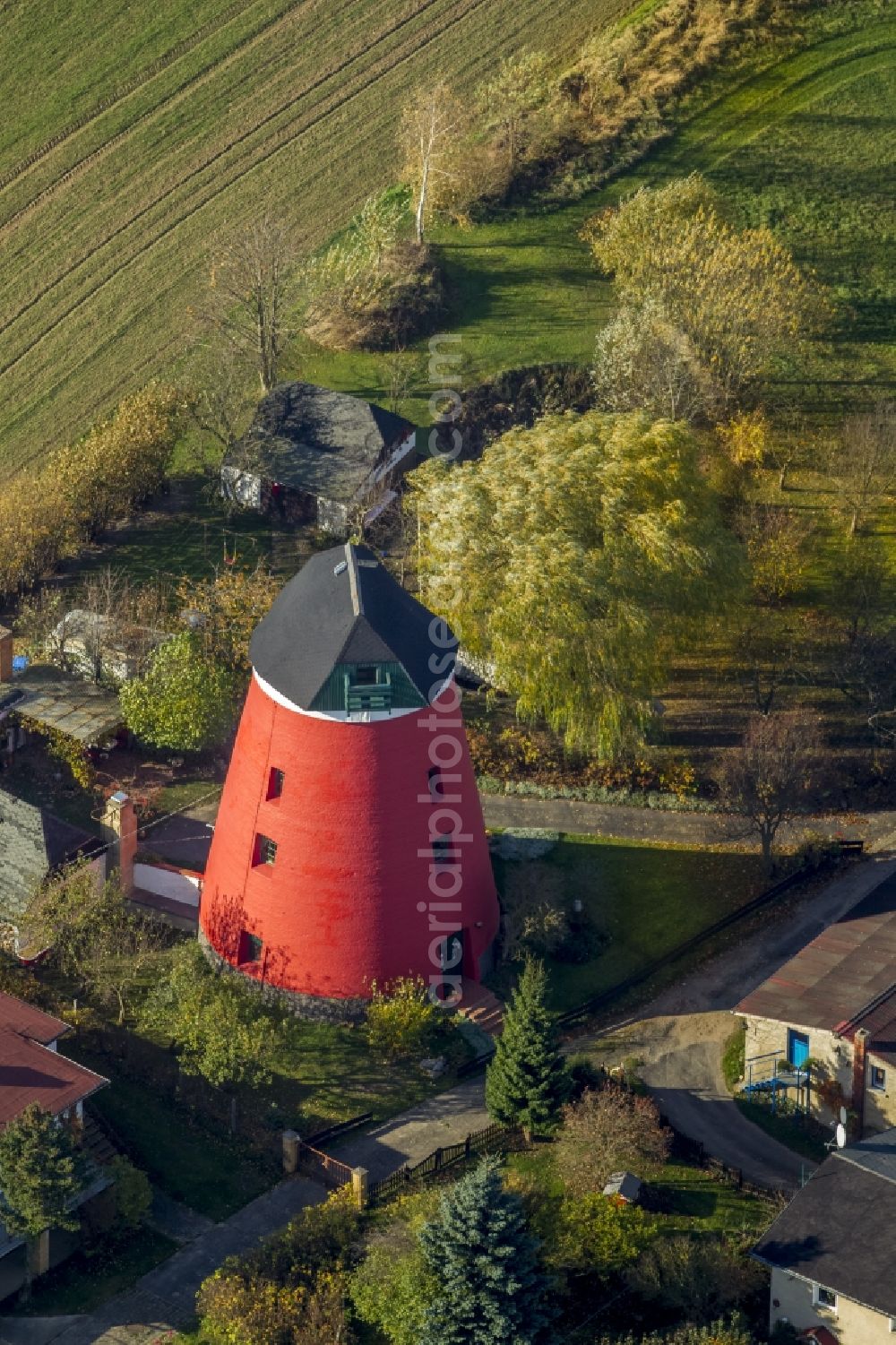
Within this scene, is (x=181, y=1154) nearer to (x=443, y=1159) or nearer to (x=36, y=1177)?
(x=36, y=1177)

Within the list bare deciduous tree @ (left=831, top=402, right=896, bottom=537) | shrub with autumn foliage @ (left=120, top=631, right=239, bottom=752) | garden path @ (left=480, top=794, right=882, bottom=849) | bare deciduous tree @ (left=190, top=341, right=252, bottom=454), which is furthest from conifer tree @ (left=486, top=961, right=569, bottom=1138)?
bare deciduous tree @ (left=190, top=341, right=252, bottom=454)

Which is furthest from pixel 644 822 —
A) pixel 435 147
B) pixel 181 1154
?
pixel 435 147

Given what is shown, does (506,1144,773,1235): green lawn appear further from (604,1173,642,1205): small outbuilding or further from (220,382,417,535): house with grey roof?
(220,382,417,535): house with grey roof

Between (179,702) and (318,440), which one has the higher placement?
(318,440)

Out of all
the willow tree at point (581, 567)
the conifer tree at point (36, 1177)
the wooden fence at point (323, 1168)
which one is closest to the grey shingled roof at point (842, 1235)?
the wooden fence at point (323, 1168)

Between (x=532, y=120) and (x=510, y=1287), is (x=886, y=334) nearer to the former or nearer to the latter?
(x=532, y=120)

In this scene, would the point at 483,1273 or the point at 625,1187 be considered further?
the point at 625,1187

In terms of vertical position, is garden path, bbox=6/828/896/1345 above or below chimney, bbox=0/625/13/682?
below

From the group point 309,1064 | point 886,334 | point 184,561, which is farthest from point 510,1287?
point 886,334
